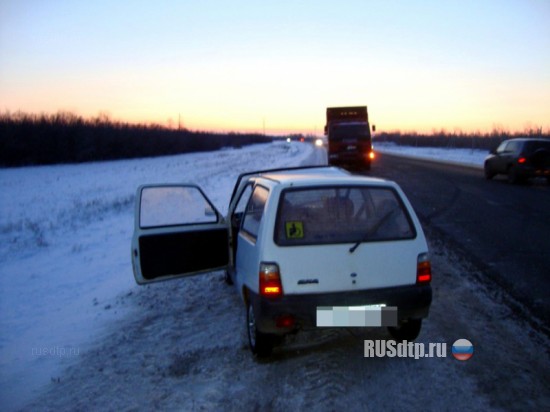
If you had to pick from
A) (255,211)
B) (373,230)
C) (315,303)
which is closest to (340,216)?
(373,230)

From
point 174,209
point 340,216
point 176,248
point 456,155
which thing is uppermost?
point 340,216

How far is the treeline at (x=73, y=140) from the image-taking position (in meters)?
49.1

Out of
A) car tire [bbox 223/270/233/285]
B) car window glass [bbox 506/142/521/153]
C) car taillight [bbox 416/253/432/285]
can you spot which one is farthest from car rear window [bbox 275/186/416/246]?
car window glass [bbox 506/142/521/153]

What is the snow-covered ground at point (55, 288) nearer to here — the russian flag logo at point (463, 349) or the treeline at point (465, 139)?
the russian flag logo at point (463, 349)

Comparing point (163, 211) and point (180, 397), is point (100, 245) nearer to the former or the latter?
point (163, 211)

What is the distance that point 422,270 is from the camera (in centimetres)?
437

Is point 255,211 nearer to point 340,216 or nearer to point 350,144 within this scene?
point 340,216

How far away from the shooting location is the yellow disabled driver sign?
417cm

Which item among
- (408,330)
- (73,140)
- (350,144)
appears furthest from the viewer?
(73,140)

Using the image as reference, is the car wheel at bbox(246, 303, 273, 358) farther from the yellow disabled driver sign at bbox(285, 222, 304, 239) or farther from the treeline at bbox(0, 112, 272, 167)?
the treeline at bbox(0, 112, 272, 167)

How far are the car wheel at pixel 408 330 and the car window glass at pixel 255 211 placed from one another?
5.29 ft

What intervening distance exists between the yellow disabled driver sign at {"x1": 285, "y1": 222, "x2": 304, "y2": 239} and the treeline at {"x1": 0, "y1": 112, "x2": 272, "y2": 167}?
50073mm

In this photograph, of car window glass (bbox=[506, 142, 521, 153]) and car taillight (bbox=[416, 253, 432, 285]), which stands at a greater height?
car window glass (bbox=[506, 142, 521, 153])

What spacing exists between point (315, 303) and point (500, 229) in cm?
766
